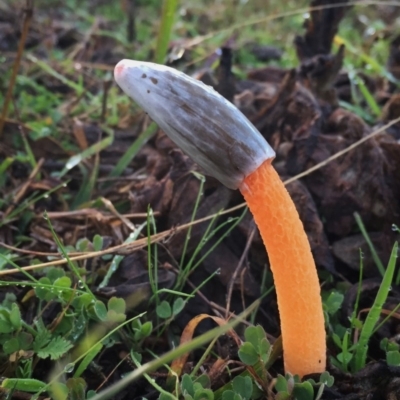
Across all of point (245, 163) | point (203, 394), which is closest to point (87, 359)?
point (203, 394)

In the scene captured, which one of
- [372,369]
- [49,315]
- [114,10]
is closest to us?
[372,369]

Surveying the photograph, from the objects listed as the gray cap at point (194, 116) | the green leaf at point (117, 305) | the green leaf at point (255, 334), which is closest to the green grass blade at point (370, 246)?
the green leaf at point (255, 334)

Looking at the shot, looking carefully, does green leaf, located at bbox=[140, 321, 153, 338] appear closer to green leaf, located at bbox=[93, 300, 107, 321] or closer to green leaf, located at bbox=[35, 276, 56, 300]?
green leaf, located at bbox=[93, 300, 107, 321]

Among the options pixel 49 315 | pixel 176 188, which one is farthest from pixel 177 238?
pixel 49 315

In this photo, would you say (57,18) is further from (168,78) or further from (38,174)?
(168,78)

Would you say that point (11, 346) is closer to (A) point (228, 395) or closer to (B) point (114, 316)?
(B) point (114, 316)

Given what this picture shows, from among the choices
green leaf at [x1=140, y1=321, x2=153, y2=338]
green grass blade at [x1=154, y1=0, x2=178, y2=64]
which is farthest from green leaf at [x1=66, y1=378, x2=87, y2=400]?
green grass blade at [x1=154, y1=0, x2=178, y2=64]
